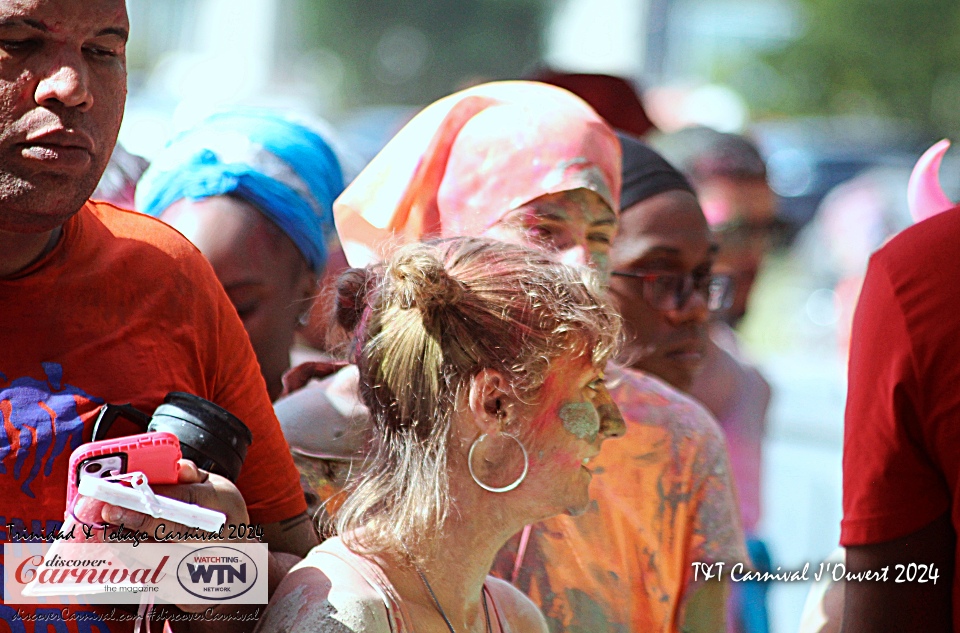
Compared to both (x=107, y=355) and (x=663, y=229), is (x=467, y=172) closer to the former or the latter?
(x=663, y=229)

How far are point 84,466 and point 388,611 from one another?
53cm

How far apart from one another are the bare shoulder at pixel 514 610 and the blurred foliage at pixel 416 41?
29318mm

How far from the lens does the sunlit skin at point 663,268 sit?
3195mm

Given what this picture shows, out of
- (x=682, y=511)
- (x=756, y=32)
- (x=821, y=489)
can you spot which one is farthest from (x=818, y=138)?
(x=682, y=511)

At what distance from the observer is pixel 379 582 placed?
5.93 feet

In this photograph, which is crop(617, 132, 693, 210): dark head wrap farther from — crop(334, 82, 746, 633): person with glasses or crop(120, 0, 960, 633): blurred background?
crop(120, 0, 960, 633): blurred background

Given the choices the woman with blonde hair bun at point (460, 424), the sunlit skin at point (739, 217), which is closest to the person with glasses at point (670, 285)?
the sunlit skin at point (739, 217)

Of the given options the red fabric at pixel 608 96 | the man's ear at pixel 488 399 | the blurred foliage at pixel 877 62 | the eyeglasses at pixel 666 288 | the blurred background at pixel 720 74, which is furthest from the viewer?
the blurred foliage at pixel 877 62

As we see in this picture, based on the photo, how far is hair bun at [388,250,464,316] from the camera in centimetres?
188

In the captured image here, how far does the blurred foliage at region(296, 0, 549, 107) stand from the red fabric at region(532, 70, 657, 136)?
26751mm

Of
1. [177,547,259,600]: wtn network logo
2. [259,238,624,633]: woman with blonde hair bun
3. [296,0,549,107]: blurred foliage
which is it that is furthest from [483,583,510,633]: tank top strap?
[296,0,549,107]: blurred foliage

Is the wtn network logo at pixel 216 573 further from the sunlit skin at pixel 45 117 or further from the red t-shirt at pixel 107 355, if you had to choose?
the sunlit skin at pixel 45 117

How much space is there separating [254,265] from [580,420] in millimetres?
1095

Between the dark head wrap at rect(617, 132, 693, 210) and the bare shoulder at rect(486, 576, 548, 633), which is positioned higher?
the dark head wrap at rect(617, 132, 693, 210)
